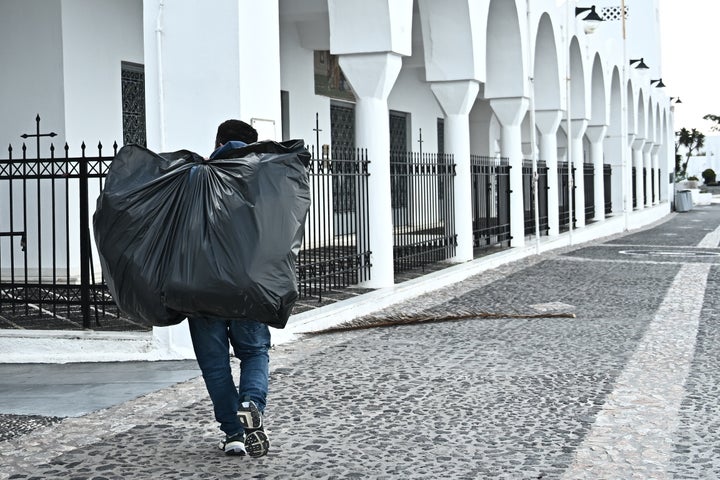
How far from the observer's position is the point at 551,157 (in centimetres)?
1950

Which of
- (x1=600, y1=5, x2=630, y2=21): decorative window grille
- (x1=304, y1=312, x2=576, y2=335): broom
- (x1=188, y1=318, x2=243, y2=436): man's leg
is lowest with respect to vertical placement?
(x1=304, y1=312, x2=576, y2=335): broom

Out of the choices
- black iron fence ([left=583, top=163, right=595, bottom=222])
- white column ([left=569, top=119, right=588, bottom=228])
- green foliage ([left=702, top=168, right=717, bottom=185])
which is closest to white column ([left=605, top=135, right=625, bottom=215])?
black iron fence ([left=583, top=163, right=595, bottom=222])

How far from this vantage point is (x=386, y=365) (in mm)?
6801

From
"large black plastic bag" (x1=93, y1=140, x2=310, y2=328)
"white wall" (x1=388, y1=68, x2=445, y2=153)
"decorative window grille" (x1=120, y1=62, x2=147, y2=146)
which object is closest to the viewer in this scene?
"large black plastic bag" (x1=93, y1=140, x2=310, y2=328)

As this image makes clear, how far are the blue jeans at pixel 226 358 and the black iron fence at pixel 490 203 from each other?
10.5 meters

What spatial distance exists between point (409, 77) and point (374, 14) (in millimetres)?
12163

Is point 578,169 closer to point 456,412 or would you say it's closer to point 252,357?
point 456,412

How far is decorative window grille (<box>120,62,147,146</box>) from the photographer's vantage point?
12.0 meters

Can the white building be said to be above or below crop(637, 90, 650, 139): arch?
below

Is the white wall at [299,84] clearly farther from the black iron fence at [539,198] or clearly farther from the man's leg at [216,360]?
the man's leg at [216,360]

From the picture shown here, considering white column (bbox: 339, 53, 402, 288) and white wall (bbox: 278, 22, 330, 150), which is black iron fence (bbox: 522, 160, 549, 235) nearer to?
white wall (bbox: 278, 22, 330, 150)

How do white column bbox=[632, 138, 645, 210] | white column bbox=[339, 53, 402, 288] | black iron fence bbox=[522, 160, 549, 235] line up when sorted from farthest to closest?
white column bbox=[632, 138, 645, 210], black iron fence bbox=[522, 160, 549, 235], white column bbox=[339, 53, 402, 288]

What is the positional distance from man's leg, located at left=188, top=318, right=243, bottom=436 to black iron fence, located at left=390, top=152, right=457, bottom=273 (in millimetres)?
7079

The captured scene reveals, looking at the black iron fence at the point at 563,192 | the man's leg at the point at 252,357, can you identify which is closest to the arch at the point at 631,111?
the black iron fence at the point at 563,192
